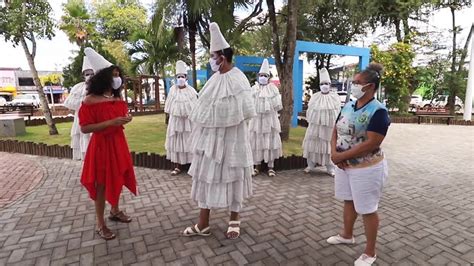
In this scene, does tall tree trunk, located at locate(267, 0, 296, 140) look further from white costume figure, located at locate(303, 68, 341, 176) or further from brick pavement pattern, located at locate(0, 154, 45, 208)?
brick pavement pattern, located at locate(0, 154, 45, 208)

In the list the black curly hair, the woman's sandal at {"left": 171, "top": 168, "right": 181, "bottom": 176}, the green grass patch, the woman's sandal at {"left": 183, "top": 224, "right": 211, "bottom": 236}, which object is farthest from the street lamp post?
the black curly hair

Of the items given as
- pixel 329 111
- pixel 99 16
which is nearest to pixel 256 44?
pixel 99 16

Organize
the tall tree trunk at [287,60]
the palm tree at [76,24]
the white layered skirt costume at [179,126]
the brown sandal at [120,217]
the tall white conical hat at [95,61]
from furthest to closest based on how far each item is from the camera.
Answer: the palm tree at [76,24] → the tall tree trunk at [287,60] → the white layered skirt costume at [179,126] → the brown sandal at [120,217] → the tall white conical hat at [95,61]

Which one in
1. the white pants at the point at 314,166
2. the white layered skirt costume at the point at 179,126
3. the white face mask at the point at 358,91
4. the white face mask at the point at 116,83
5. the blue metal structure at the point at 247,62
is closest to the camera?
the white face mask at the point at 358,91

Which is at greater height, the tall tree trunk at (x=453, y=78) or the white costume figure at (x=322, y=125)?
the tall tree trunk at (x=453, y=78)

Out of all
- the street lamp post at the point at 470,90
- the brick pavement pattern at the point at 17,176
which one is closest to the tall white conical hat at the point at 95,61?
the brick pavement pattern at the point at 17,176

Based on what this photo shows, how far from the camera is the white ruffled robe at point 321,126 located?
5.28m

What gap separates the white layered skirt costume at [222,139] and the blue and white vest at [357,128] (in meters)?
0.86

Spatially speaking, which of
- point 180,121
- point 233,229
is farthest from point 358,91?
point 180,121

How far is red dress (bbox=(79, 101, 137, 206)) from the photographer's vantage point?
2.85 meters

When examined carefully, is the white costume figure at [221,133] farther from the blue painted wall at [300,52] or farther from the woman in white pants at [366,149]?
the blue painted wall at [300,52]

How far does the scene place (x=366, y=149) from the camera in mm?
2336

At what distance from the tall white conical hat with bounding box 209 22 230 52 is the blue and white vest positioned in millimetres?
1285

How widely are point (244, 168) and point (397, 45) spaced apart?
54.8 feet
